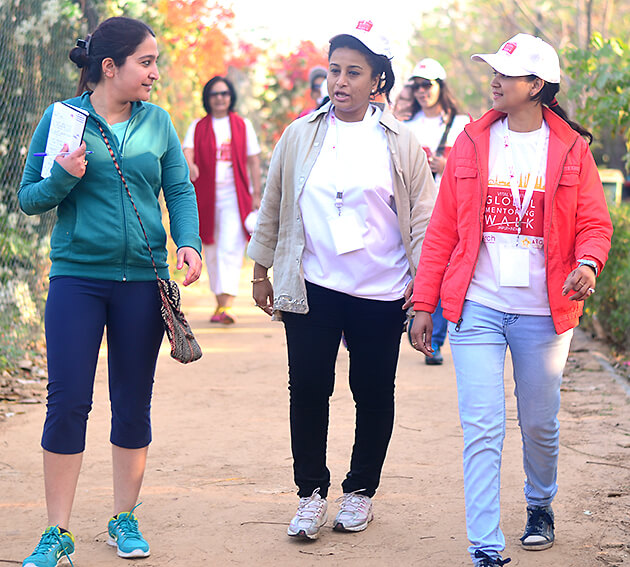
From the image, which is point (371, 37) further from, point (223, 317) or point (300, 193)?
point (223, 317)

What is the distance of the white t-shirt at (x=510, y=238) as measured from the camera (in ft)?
12.5

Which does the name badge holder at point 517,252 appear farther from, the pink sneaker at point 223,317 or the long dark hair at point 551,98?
the pink sneaker at point 223,317

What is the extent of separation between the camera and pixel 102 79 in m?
3.99

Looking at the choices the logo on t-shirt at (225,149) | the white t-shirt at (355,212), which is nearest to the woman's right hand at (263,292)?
the white t-shirt at (355,212)

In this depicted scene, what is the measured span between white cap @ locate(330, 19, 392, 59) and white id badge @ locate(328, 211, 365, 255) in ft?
2.18

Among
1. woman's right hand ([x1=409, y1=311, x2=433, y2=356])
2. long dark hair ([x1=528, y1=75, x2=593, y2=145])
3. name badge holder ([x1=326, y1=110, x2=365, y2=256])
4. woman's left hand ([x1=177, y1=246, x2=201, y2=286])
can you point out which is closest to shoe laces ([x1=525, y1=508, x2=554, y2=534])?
woman's right hand ([x1=409, y1=311, x2=433, y2=356])

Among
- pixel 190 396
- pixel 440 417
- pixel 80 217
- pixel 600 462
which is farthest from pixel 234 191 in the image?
pixel 80 217

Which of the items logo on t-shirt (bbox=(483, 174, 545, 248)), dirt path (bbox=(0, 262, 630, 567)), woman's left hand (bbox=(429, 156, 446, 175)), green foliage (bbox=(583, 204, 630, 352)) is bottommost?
dirt path (bbox=(0, 262, 630, 567))

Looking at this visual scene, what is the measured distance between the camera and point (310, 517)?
168 inches

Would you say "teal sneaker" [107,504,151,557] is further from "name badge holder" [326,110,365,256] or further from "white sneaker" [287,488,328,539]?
"name badge holder" [326,110,365,256]

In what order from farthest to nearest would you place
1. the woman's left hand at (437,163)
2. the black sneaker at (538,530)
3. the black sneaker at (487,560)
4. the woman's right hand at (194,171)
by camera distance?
the woman's right hand at (194,171) → the woman's left hand at (437,163) → the black sneaker at (538,530) → the black sneaker at (487,560)

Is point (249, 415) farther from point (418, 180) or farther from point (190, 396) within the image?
point (418, 180)

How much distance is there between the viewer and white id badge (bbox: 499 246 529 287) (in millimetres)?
3791

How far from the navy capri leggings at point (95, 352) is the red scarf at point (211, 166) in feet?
18.8
